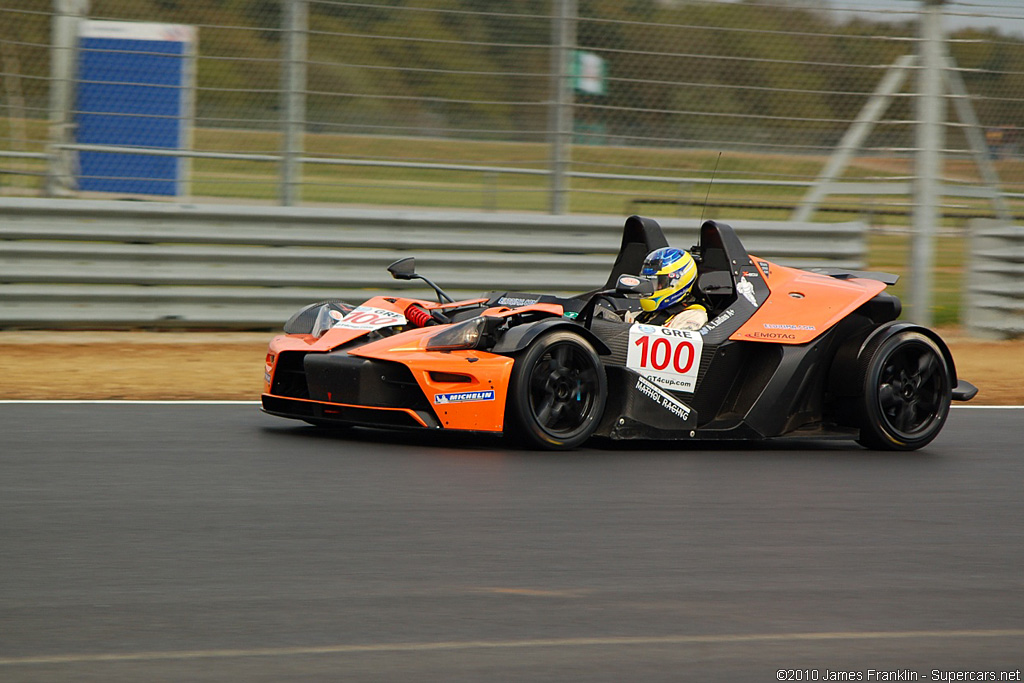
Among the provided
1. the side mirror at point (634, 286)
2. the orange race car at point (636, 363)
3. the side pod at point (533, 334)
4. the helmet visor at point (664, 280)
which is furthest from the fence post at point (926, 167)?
the side pod at point (533, 334)

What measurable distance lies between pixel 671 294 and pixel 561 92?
5035 millimetres

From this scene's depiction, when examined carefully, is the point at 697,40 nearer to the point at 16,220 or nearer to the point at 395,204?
the point at 395,204

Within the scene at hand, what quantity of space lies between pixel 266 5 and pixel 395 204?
1.90 m

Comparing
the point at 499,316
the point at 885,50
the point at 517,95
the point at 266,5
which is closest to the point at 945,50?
the point at 885,50

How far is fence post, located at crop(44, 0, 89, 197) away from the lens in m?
11.0

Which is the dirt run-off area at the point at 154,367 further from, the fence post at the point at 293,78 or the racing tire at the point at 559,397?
the racing tire at the point at 559,397

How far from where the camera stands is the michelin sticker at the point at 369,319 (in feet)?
22.9

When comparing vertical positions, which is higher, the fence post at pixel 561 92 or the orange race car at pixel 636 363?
the fence post at pixel 561 92

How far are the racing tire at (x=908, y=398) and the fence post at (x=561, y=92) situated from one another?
5.06 m

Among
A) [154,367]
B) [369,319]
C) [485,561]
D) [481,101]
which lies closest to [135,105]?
[154,367]

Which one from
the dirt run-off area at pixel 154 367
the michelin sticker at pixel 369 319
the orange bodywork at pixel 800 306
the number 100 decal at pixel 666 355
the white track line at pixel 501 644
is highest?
the orange bodywork at pixel 800 306

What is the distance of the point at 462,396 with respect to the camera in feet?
21.5

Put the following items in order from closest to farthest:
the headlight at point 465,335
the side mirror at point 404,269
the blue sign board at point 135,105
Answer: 1. the headlight at point 465,335
2. the side mirror at point 404,269
3. the blue sign board at point 135,105

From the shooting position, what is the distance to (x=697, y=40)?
12102mm
